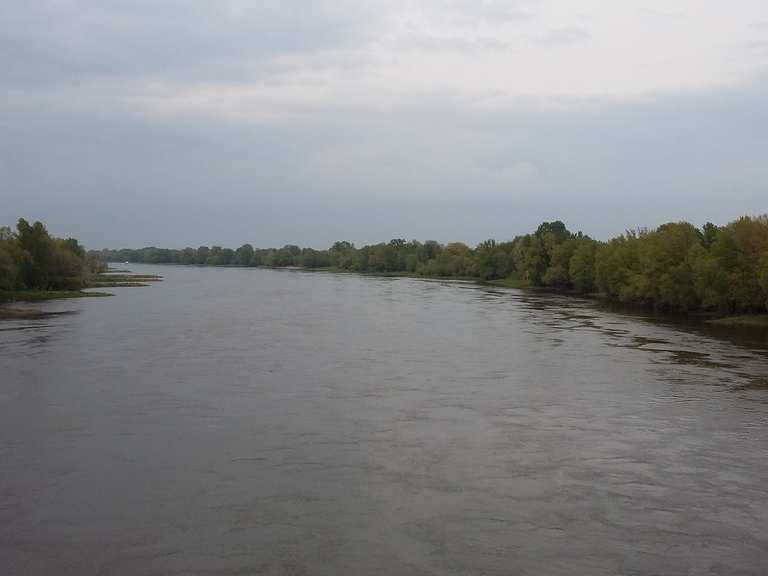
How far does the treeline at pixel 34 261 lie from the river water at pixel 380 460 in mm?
28640

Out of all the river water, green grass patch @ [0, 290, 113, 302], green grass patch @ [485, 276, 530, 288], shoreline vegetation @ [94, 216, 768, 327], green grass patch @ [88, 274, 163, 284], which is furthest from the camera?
green grass patch @ [485, 276, 530, 288]

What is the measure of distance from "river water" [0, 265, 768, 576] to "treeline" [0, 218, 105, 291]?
28.6 meters

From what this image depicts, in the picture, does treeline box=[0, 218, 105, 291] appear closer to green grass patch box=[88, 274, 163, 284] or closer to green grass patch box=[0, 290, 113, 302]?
green grass patch box=[0, 290, 113, 302]

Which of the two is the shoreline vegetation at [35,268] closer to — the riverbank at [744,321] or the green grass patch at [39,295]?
the green grass patch at [39,295]

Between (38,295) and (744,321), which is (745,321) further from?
(38,295)

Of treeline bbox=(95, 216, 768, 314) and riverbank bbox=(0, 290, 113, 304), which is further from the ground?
treeline bbox=(95, 216, 768, 314)

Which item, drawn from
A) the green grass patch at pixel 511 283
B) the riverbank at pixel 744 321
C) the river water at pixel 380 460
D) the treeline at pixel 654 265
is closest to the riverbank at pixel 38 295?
the river water at pixel 380 460

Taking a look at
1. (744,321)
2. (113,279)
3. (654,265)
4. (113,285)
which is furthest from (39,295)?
(744,321)

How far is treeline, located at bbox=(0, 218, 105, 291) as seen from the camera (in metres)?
54.5

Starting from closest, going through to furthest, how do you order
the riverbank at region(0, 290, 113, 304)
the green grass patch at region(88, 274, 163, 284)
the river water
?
1. the river water
2. the riverbank at region(0, 290, 113, 304)
3. the green grass patch at region(88, 274, 163, 284)

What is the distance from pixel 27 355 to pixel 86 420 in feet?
37.5

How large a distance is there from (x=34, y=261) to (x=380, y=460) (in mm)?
53067

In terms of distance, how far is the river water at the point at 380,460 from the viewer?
996cm

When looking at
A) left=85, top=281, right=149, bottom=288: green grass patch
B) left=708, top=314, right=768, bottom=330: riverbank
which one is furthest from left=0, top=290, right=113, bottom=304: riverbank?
left=708, top=314, right=768, bottom=330: riverbank
